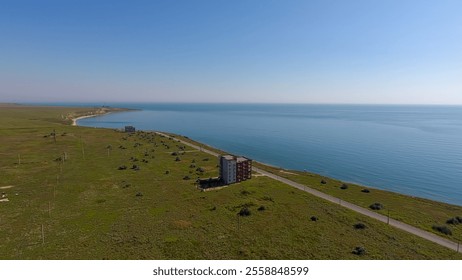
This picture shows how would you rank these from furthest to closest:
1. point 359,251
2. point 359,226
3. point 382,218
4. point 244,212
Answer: point 244,212, point 382,218, point 359,226, point 359,251

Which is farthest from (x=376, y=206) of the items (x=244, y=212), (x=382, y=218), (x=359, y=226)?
(x=244, y=212)

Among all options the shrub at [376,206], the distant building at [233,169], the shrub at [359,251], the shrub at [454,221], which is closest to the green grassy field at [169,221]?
the shrub at [359,251]

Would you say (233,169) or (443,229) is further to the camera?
(233,169)

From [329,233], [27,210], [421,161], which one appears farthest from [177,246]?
[421,161]

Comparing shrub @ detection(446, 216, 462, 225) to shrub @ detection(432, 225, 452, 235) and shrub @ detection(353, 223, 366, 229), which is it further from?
shrub @ detection(353, 223, 366, 229)

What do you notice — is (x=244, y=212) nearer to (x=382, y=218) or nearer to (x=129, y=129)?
(x=382, y=218)

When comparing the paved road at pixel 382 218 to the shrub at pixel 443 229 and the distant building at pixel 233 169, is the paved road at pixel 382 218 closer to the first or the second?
the shrub at pixel 443 229
